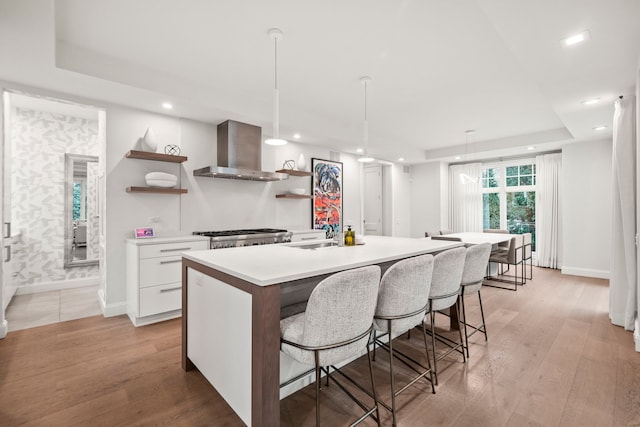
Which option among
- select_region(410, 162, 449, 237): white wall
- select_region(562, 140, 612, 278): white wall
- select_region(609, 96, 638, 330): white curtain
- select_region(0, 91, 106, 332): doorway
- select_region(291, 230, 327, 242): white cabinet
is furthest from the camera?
select_region(410, 162, 449, 237): white wall

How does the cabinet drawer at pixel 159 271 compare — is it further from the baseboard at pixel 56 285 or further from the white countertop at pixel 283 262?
the baseboard at pixel 56 285

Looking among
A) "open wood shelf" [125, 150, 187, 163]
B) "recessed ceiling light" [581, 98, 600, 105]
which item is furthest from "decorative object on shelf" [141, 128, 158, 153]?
"recessed ceiling light" [581, 98, 600, 105]

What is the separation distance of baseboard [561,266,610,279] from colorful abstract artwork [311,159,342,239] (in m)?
4.37

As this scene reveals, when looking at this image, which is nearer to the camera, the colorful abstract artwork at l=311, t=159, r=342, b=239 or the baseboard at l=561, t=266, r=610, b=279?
the baseboard at l=561, t=266, r=610, b=279

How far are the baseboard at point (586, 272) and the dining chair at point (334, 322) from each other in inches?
236

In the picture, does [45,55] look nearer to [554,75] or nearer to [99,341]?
[99,341]

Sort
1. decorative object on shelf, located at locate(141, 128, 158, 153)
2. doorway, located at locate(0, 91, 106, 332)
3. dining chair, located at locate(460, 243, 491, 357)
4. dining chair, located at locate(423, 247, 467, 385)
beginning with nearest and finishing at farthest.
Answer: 1. dining chair, located at locate(423, 247, 467, 385)
2. dining chair, located at locate(460, 243, 491, 357)
3. decorative object on shelf, located at locate(141, 128, 158, 153)
4. doorway, located at locate(0, 91, 106, 332)

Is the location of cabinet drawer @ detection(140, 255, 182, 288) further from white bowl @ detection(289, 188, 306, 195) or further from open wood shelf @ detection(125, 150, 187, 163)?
white bowl @ detection(289, 188, 306, 195)

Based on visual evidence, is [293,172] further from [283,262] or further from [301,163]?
[283,262]

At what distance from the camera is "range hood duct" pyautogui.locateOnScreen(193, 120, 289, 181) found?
4008 millimetres

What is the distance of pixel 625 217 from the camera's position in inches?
122

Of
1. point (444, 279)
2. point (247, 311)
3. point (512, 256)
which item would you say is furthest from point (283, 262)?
point (512, 256)

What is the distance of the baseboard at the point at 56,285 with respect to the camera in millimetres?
4273

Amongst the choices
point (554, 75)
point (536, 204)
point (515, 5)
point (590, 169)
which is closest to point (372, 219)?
point (536, 204)
